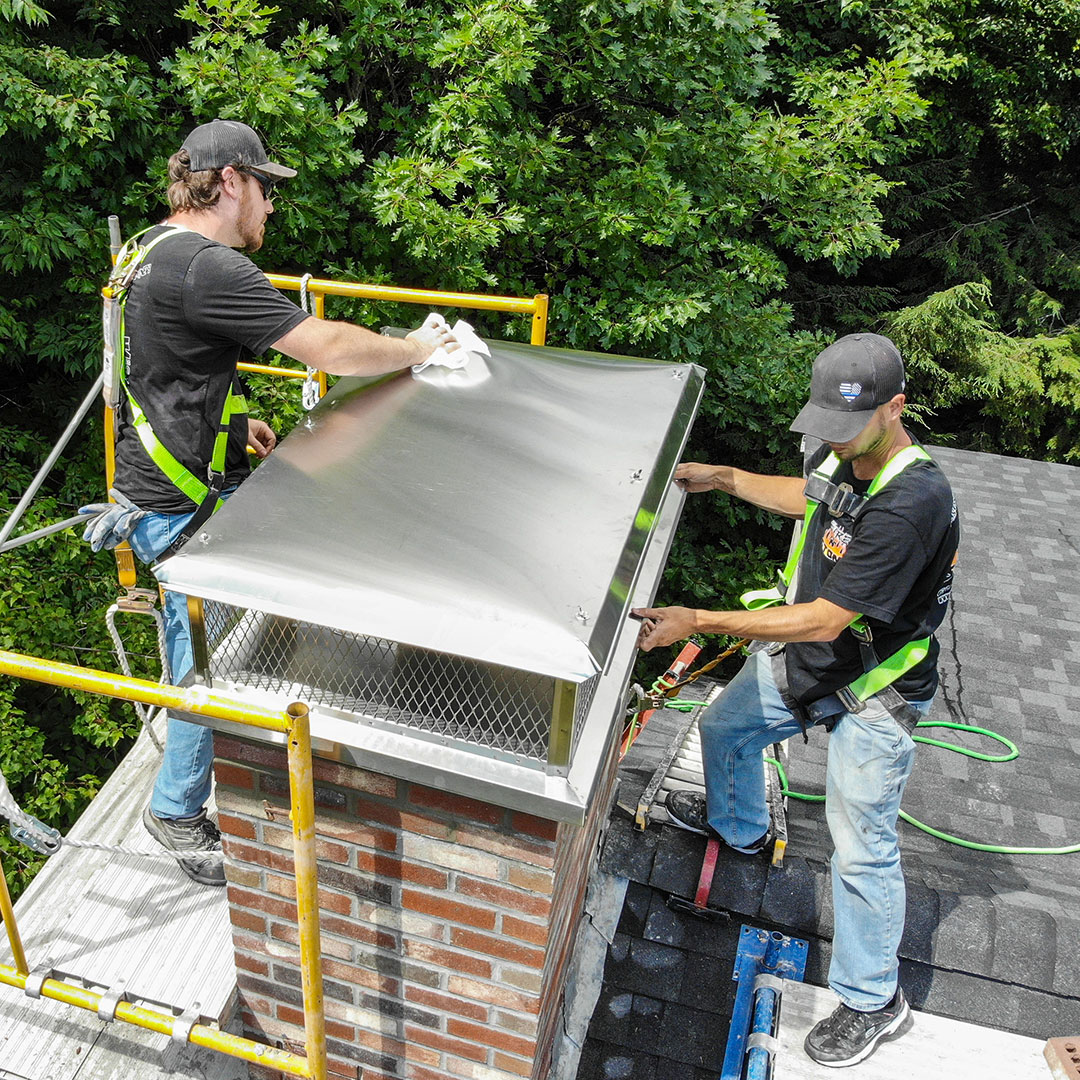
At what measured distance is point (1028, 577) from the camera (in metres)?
7.16

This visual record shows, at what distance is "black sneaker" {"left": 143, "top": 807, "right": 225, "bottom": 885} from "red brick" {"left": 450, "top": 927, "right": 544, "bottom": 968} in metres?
1.19

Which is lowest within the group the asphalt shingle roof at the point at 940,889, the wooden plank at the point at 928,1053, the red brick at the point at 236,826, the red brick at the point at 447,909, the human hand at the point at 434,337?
the asphalt shingle roof at the point at 940,889

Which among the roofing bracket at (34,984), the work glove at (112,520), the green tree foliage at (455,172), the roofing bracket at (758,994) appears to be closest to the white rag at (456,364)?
the work glove at (112,520)

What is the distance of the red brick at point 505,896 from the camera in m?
2.18

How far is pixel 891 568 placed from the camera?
114 inches

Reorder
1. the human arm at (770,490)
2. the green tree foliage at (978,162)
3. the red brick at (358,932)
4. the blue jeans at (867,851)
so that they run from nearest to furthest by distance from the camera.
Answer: the red brick at (358,932) → the blue jeans at (867,851) → the human arm at (770,490) → the green tree foliage at (978,162)

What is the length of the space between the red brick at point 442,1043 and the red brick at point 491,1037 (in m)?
0.03

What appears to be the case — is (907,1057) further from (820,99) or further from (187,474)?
(820,99)

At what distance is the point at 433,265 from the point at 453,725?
20.7 ft

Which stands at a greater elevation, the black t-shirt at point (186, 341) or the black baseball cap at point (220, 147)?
the black baseball cap at point (220, 147)

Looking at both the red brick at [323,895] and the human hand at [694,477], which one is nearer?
the red brick at [323,895]

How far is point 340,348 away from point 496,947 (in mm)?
1587

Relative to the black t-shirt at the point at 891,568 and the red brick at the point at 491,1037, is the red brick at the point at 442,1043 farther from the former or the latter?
the black t-shirt at the point at 891,568

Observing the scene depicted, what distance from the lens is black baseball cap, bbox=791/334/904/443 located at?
3035 mm
